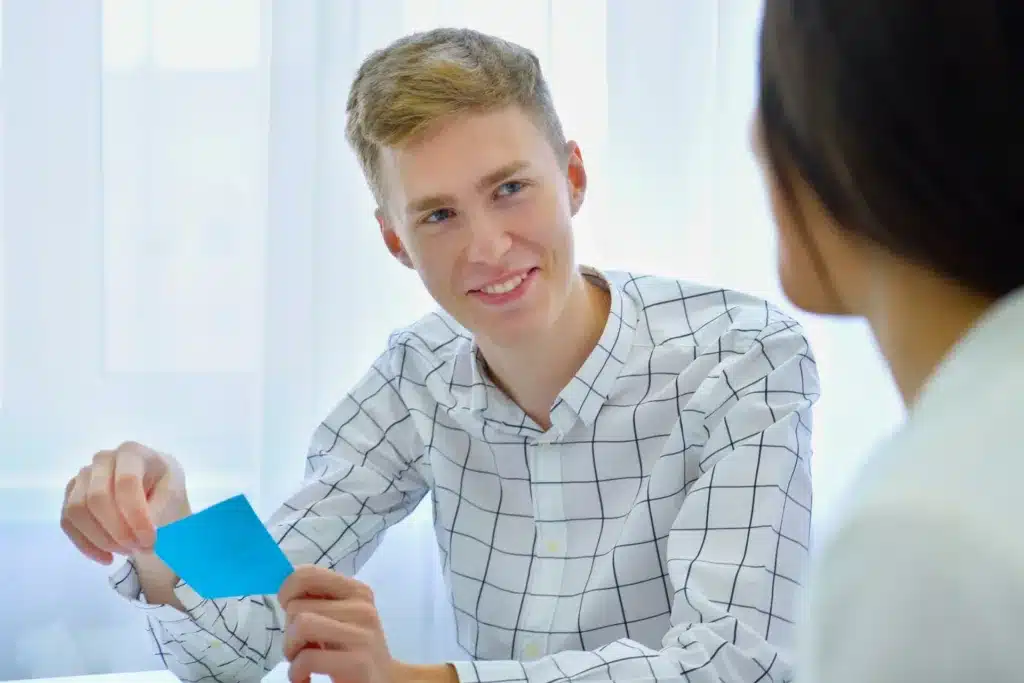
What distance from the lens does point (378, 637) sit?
1.08 meters

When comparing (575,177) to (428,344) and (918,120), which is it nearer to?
(428,344)

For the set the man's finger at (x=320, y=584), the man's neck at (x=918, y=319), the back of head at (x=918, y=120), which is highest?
the back of head at (x=918, y=120)

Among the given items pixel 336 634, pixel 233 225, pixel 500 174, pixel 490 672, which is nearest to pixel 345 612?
pixel 336 634

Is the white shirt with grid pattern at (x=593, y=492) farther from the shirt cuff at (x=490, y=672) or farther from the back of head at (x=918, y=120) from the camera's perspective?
the back of head at (x=918, y=120)

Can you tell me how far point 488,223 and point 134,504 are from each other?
0.51m

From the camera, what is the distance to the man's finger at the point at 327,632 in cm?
107

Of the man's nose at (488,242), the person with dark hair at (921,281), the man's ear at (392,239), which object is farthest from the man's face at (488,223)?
the person with dark hair at (921,281)

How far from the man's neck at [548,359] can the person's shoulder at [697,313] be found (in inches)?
3.0

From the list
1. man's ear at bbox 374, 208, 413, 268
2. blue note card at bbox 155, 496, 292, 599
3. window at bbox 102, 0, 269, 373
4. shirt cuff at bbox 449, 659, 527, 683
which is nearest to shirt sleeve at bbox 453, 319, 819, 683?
shirt cuff at bbox 449, 659, 527, 683

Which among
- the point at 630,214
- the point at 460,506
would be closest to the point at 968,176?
the point at 460,506

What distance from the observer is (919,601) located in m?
0.39

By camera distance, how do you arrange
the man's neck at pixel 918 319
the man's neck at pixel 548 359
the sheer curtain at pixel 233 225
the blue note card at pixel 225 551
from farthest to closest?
1. the sheer curtain at pixel 233 225
2. the man's neck at pixel 548 359
3. the blue note card at pixel 225 551
4. the man's neck at pixel 918 319

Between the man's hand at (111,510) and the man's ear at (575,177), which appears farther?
the man's ear at (575,177)

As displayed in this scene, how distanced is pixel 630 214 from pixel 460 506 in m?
0.74
